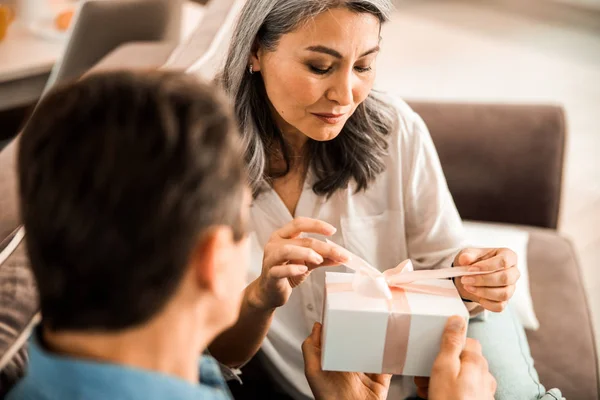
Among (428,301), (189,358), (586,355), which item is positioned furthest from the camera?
(586,355)

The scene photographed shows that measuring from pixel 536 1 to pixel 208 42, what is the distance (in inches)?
186

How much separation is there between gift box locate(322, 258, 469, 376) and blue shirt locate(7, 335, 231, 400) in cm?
38

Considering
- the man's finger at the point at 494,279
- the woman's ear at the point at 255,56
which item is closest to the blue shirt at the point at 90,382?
the man's finger at the point at 494,279

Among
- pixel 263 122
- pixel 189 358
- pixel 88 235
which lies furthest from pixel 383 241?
pixel 88 235

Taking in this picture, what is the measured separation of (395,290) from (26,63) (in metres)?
1.85

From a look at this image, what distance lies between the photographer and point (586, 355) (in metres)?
1.54

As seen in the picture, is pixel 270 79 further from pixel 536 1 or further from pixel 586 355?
pixel 536 1

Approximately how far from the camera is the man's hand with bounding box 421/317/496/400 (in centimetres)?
98

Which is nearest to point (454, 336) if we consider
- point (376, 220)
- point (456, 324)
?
point (456, 324)

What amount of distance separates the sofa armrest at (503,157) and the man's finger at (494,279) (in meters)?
0.76

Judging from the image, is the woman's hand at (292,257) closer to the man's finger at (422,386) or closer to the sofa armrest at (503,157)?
the man's finger at (422,386)

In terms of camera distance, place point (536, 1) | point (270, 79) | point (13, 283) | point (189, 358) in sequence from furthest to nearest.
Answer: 1. point (536, 1)
2. point (270, 79)
3. point (13, 283)
4. point (189, 358)

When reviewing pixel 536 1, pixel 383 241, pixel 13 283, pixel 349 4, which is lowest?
pixel 536 1

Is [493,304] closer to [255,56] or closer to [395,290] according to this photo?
[395,290]
